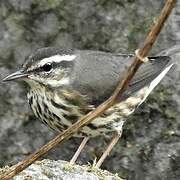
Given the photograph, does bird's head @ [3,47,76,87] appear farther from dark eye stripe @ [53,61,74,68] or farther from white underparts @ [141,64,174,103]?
white underparts @ [141,64,174,103]

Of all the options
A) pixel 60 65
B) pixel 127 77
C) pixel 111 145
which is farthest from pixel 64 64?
pixel 127 77

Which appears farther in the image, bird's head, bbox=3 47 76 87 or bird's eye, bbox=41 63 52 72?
bird's eye, bbox=41 63 52 72

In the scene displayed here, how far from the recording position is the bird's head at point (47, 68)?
532 cm

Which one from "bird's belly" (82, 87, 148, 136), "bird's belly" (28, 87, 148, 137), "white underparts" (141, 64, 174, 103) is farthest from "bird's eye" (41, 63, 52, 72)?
"white underparts" (141, 64, 174, 103)

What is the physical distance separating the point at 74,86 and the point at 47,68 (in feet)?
1.15

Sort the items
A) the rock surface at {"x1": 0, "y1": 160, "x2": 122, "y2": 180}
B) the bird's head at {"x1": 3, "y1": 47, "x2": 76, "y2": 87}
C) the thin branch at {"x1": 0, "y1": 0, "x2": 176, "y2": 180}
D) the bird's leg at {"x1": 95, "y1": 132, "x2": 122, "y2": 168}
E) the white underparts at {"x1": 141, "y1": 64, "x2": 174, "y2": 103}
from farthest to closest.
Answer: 1. the white underparts at {"x1": 141, "y1": 64, "x2": 174, "y2": 103}
2. the bird's leg at {"x1": 95, "y1": 132, "x2": 122, "y2": 168}
3. the bird's head at {"x1": 3, "y1": 47, "x2": 76, "y2": 87}
4. the rock surface at {"x1": 0, "y1": 160, "x2": 122, "y2": 180}
5. the thin branch at {"x1": 0, "y1": 0, "x2": 176, "y2": 180}

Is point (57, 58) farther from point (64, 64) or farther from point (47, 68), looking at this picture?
point (64, 64)

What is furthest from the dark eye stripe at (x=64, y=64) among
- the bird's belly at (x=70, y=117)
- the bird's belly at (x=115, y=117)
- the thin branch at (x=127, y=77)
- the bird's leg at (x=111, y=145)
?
the thin branch at (x=127, y=77)

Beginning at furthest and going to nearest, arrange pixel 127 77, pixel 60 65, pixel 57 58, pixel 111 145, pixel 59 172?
pixel 111 145, pixel 60 65, pixel 57 58, pixel 59 172, pixel 127 77

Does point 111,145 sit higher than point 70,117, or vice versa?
point 70,117

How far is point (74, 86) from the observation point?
5.76m

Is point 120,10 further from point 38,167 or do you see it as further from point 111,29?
point 38,167

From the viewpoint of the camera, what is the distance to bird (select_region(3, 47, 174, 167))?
17.9 ft

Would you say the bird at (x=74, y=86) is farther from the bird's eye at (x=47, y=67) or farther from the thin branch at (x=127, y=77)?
the thin branch at (x=127, y=77)
